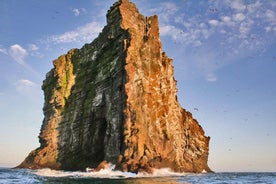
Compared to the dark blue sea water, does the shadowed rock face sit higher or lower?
higher

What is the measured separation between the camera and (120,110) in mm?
55875

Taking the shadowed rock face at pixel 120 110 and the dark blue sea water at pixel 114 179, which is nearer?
the dark blue sea water at pixel 114 179

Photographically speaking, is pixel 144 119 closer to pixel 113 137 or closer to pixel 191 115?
pixel 113 137

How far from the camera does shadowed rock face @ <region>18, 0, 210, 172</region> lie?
53500mm

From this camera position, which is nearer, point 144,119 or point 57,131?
point 144,119

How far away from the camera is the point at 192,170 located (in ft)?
209

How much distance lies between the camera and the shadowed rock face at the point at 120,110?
176 ft

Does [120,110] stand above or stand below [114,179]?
above

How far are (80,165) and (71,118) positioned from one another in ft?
39.6

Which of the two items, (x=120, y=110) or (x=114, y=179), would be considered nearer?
(x=114, y=179)

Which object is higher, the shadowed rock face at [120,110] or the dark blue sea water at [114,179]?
the shadowed rock face at [120,110]

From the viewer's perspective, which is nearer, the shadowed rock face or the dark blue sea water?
the dark blue sea water

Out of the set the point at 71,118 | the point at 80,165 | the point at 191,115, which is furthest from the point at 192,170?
the point at 71,118

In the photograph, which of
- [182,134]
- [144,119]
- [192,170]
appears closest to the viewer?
[144,119]
